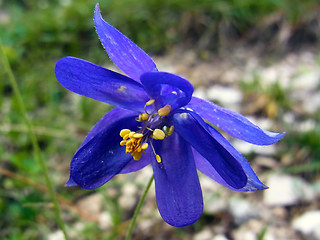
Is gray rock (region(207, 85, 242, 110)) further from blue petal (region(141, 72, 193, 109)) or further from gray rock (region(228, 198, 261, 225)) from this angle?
blue petal (region(141, 72, 193, 109))

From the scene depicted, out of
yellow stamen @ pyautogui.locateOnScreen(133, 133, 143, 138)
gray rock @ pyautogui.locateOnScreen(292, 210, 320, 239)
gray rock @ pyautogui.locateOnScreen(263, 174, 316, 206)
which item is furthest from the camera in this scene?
gray rock @ pyautogui.locateOnScreen(263, 174, 316, 206)

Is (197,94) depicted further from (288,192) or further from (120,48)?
(120,48)

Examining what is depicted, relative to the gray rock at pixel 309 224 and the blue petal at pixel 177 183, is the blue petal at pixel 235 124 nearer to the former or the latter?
the blue petal at pixel 177 183

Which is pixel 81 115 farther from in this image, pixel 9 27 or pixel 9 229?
pixel 9 27

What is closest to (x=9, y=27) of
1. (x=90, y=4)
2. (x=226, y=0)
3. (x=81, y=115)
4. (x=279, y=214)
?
(x=90, y=4)

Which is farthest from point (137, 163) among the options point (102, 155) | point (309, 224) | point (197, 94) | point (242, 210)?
point (197, 94)

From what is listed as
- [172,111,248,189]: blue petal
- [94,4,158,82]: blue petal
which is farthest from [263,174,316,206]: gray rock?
[94,4,158,82]: blue petal

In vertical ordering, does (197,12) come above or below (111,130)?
below
